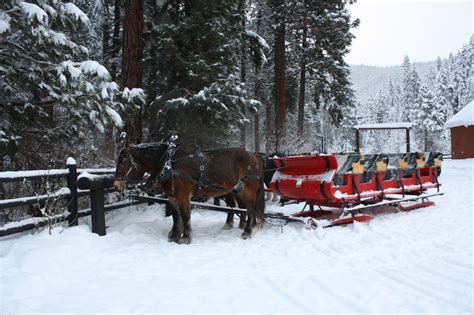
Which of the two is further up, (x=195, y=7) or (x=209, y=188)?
(x=195, y=7)

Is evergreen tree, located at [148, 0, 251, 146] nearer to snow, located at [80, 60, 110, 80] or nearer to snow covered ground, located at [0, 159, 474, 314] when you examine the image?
snow, located at [80, 60, 110, 80]

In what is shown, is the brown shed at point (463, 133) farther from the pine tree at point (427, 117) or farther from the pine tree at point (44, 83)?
the pine tree at point (44, 83)

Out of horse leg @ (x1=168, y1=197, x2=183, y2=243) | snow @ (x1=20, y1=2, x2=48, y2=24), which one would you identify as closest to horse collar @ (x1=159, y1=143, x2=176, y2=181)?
horse leg @ (x1=168, y1=197, x2=183, y2=243)

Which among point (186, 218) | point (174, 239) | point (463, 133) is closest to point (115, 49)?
point (186, 218)

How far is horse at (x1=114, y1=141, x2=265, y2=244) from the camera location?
6.31m

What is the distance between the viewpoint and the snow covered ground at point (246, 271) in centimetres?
355

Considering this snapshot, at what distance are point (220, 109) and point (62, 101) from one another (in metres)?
4.45

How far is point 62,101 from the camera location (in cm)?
704

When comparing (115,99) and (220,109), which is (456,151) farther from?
(115,99)

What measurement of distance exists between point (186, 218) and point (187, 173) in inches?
30.0

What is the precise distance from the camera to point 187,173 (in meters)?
6.42

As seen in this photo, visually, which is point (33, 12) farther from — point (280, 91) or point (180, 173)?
point (280, 91)

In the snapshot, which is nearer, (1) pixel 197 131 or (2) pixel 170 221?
(2) pixel 170 221

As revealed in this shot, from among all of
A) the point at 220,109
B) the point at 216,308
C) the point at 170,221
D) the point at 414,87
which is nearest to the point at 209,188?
the point at 170,221
